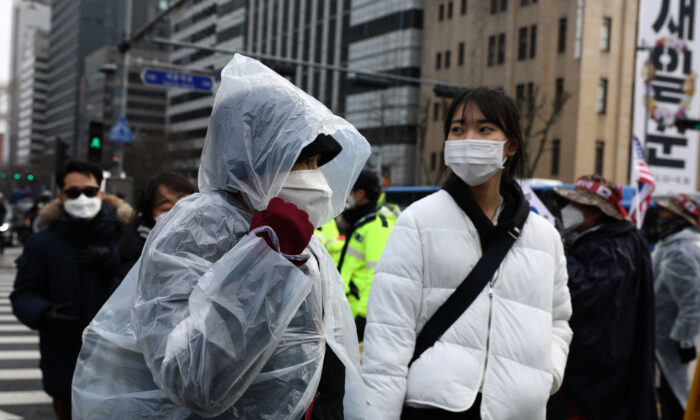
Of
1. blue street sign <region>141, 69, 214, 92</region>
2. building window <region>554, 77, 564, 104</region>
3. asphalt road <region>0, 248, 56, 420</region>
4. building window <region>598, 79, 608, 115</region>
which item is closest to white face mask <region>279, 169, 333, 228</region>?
asphalt road <region>0, 248, 56, 420</region>

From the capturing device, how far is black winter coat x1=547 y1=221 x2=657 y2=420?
4.30 metres

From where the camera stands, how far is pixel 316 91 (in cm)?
6644

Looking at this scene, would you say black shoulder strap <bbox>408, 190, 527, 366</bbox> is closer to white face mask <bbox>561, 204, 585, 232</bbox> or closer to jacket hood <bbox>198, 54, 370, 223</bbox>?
jacket hood <bbox>198, 54, 370, 223</bbox>

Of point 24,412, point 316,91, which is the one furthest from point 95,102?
point 24,412

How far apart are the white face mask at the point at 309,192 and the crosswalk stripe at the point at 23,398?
19.9 feet

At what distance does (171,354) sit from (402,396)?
1.25m

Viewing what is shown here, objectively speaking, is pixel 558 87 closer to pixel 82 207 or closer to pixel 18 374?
pixel 18 374

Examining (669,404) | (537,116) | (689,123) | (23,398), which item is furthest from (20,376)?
(537,116)

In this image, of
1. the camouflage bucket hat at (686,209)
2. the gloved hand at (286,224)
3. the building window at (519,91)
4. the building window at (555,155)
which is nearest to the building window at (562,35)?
the building window at (519,91)

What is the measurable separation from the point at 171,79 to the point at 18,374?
10824 millimetres

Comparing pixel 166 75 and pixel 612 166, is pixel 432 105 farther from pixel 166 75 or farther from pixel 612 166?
pixel 166 75

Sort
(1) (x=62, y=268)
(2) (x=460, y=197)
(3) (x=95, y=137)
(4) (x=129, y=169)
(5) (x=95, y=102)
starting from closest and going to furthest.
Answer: (2) (x=460, y=197) < (1) (x=62, y=268) < (3) (x=95, y=137) < (4) (x=129, y=169) < (5) (x=95, y=102)

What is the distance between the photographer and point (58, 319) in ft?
12.9

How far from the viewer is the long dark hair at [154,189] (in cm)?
403
